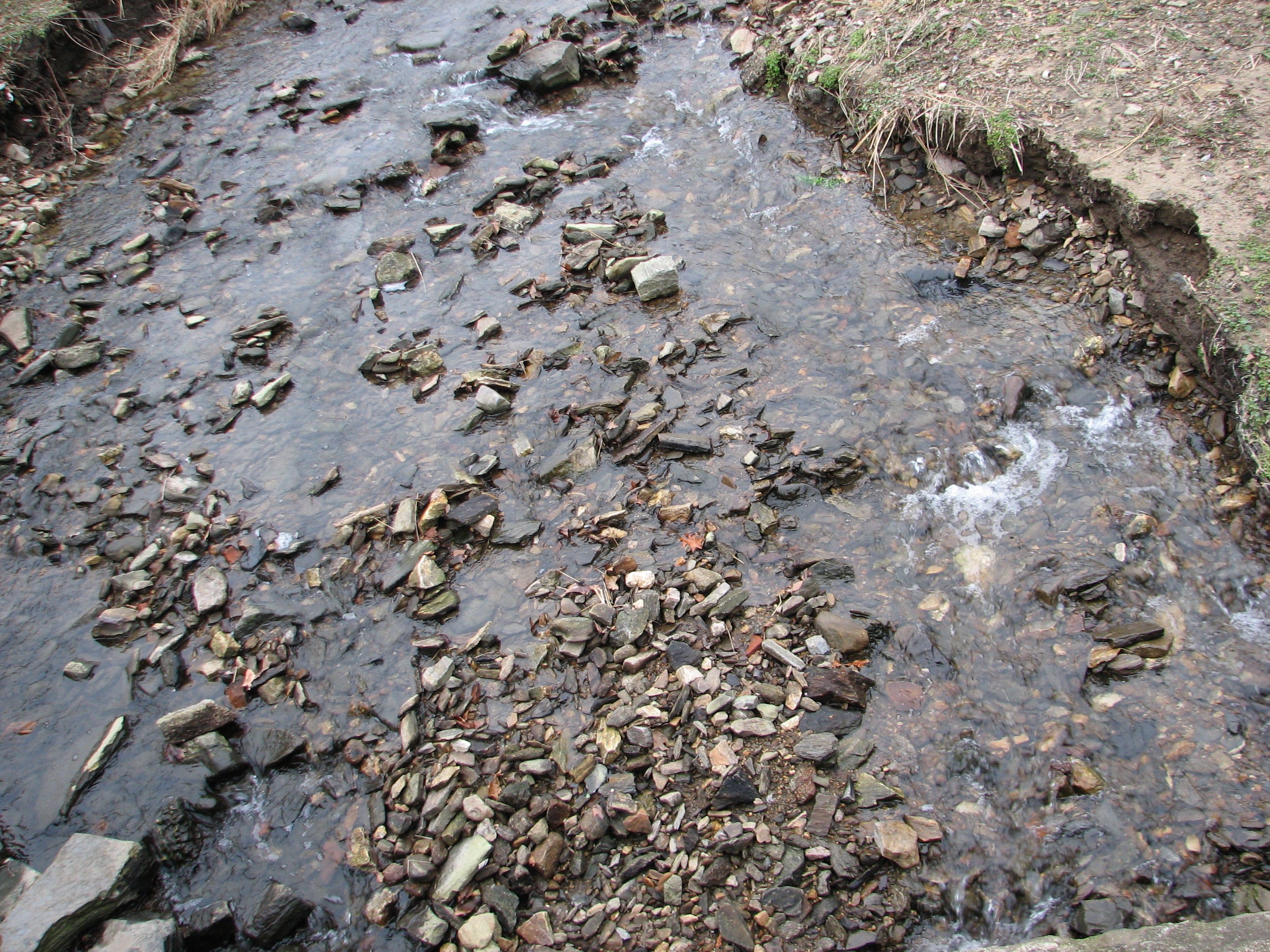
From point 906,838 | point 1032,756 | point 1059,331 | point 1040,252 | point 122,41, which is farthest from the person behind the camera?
point 122,41

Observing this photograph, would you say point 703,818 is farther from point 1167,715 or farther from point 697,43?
point 697,43

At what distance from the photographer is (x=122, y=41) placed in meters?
8.23

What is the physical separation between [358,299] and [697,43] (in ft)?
14.6

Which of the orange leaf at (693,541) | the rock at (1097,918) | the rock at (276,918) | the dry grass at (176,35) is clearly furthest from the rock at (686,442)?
the dry grass at (176,35)

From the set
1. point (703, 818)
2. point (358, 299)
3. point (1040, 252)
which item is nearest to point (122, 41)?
point (358, 299)

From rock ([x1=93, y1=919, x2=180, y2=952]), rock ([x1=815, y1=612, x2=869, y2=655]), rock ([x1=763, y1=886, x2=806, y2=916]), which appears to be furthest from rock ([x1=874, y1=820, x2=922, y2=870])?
rock ([x1=93, y1=919, x2=180, y2=952])

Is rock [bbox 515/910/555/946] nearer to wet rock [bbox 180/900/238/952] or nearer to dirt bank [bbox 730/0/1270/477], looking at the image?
wet rock [bbox 180/900/238/952]

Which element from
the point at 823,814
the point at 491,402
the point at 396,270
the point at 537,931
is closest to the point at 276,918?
the point at 537,931

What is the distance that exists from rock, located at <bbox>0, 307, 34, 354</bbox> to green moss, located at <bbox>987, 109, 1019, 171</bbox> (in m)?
6.83

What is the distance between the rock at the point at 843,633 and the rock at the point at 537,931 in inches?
62.0

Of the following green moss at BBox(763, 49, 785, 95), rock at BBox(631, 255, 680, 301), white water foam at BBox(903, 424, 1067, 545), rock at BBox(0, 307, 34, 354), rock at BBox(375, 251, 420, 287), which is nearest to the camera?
white water foam at BBox(903, 424, 1067, 545)

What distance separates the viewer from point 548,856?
2.86 metres

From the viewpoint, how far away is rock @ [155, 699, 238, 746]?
3.39 metres

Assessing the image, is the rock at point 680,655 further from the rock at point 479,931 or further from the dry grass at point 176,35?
the dry grass at point 176,35
